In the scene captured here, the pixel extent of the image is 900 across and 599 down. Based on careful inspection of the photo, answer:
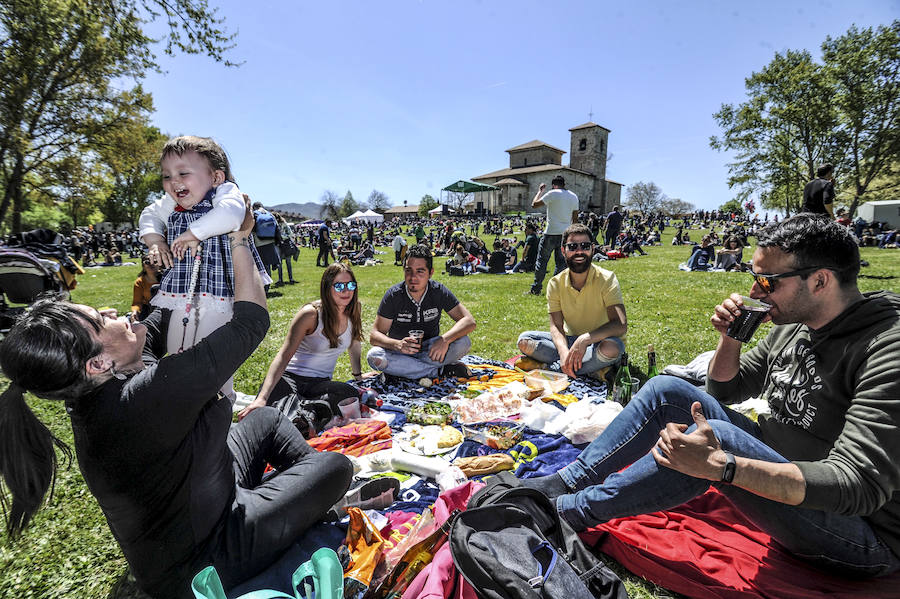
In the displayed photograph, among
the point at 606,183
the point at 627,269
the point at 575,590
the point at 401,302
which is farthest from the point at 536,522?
the point at 606,183

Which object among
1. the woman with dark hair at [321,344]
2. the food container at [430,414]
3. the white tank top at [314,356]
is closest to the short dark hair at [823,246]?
the food container at [430,414]

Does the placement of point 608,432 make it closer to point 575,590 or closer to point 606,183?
point 575,590

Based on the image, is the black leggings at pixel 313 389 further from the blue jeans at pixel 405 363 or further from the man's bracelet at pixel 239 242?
the man's bracelet at pixel 239 242

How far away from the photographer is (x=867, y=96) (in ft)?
72.6

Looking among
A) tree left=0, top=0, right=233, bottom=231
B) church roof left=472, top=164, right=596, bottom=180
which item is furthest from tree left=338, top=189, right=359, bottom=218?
tree left=0, top=0, right=233, bottom=231

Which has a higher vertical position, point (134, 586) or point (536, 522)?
point (536, 522)

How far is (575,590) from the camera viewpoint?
59.1 inches

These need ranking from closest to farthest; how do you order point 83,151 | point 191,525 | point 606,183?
point 191,525 → point 83,151 → point 606,183

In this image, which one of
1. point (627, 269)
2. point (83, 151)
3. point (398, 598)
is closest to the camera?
point (398, 598)

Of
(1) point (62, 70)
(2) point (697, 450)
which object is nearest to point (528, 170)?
(1) point (62, 70)

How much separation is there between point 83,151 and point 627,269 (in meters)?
22.6

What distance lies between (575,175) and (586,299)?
2212 inches

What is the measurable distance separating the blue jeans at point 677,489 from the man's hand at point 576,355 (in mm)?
1738

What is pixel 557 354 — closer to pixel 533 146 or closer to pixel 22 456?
pixel 22 456
